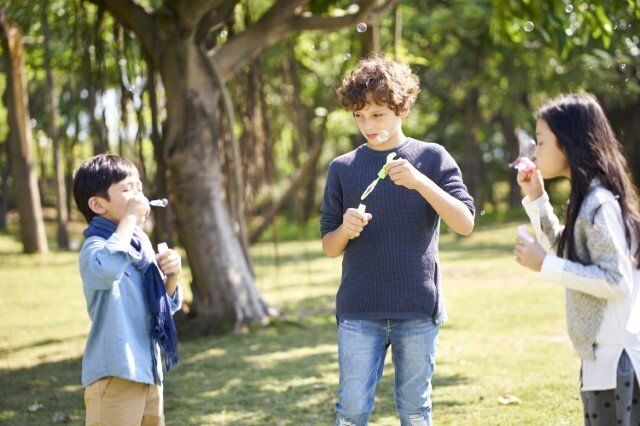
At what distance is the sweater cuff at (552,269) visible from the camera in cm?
256

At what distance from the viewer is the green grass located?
15.8ft

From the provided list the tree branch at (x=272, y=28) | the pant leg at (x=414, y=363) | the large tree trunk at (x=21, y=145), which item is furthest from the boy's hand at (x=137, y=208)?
the large tree trunk at (x=21, y=145)

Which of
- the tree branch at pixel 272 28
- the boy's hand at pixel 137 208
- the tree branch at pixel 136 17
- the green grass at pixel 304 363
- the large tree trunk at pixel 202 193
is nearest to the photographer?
the boy's hand at pixel 137 208

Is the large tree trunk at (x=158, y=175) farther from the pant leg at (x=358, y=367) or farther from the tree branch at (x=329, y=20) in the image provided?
the pant leg at (x=358, y=367)

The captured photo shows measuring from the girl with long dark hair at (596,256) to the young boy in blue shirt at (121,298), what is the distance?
1465 millimetres

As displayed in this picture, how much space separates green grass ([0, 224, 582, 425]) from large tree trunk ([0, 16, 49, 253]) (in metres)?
5.33

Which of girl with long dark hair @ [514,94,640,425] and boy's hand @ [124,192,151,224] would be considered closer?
girl with long dark hair @ [514,94,640,425]

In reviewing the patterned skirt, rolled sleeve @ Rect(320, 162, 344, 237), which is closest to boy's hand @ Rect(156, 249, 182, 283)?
rolled sleeve @ Rect(320, 162, 344, 237)

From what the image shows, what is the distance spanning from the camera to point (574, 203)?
8.71 feet

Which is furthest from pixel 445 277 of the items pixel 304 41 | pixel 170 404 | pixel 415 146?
pixel 415 146

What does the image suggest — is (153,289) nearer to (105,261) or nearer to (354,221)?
(105,261)

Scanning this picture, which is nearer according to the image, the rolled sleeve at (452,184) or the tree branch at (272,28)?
the rolled sleeve at (452,184)

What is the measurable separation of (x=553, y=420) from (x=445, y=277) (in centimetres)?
727

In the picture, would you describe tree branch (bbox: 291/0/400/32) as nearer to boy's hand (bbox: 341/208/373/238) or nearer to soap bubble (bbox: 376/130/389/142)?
soap bubble (bbox: 376/130/389/142)
